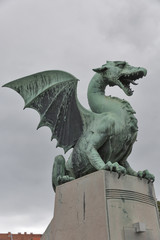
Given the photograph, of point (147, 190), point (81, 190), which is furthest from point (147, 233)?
point (81, 190)

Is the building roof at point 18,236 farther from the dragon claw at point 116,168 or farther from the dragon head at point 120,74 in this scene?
the dragon claw at point 116,168

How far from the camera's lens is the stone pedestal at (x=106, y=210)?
420cm

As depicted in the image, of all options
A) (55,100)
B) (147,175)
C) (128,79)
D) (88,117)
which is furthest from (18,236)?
(128,79)

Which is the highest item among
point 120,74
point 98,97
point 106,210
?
point 120,74

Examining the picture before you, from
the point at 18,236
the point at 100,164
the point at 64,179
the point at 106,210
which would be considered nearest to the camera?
the point at 106,210

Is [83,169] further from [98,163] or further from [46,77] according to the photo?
[46,77]

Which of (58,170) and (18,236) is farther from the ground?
(18,236)

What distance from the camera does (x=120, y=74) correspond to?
5770mm

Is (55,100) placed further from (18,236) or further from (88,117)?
(18,236)

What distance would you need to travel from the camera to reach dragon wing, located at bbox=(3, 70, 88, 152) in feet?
19.7

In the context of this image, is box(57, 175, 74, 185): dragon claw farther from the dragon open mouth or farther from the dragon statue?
the dragon open mouth

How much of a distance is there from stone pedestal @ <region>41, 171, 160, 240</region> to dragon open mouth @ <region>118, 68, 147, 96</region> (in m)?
1.81

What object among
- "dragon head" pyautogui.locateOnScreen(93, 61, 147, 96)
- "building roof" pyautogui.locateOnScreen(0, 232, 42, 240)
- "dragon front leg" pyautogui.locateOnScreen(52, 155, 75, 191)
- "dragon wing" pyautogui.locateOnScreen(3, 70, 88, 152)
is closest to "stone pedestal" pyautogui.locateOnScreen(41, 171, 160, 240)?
"dragon front leg" pyautogui.locateOnScreen(52, 155, 75, 191)

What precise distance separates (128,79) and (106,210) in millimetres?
2732
